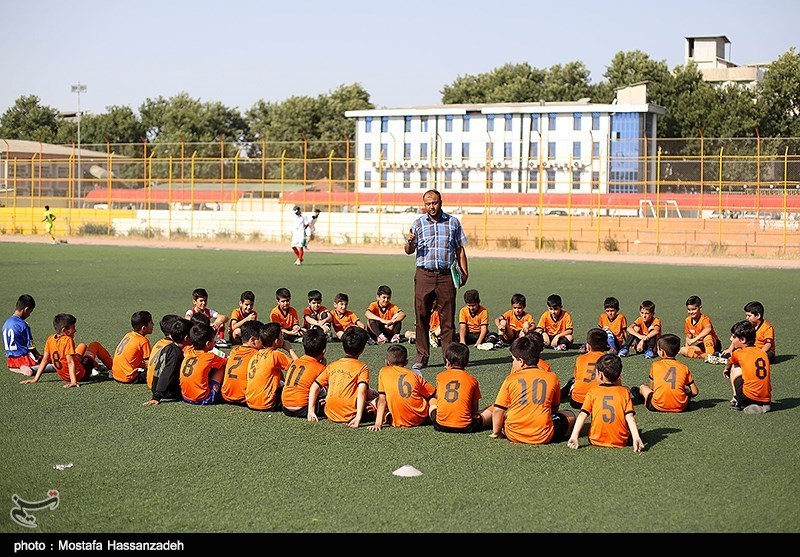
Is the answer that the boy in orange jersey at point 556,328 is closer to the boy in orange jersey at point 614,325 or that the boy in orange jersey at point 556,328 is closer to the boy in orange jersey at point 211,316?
the boy in orange jersey at point 614,325

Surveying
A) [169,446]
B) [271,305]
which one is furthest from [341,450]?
[271,305]

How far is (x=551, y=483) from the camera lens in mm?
6754

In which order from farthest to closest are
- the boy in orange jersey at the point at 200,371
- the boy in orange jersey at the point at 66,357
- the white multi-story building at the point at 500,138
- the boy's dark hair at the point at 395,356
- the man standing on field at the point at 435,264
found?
1. the white multi-story building at the point at 500,138
2. the man standing on field at the point at 435,264
3. the boy in orange jersey at the point at 66,357
4. the boy in orange jersey at the point at 200,371
5. the boy's dark hair at the point at 395,356

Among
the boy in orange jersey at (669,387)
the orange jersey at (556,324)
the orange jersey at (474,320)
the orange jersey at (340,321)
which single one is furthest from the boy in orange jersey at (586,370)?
the orange jersey at (340,321)

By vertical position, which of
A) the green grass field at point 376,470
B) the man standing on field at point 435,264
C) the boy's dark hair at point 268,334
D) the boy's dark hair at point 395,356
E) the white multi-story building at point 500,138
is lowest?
the green grass field at point 376,470

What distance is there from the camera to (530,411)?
7.93 meters

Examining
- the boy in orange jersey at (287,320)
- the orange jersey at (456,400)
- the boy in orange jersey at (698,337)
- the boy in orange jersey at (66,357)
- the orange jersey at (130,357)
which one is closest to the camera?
the orange jersey at (456,400)

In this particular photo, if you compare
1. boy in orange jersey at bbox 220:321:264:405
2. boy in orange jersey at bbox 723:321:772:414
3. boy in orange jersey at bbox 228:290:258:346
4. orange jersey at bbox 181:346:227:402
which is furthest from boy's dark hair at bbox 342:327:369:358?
boy in orange jersey at bbox 228:290:258:346

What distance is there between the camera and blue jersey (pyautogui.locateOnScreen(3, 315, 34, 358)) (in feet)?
35.7

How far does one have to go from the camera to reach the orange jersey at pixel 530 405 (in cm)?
791

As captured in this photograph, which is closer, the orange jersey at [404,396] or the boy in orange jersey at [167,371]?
the orange jersey at [404,396]

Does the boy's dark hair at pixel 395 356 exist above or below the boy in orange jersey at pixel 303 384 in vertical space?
above

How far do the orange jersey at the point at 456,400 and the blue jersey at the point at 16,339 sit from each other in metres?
5.01

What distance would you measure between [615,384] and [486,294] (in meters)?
12.6
